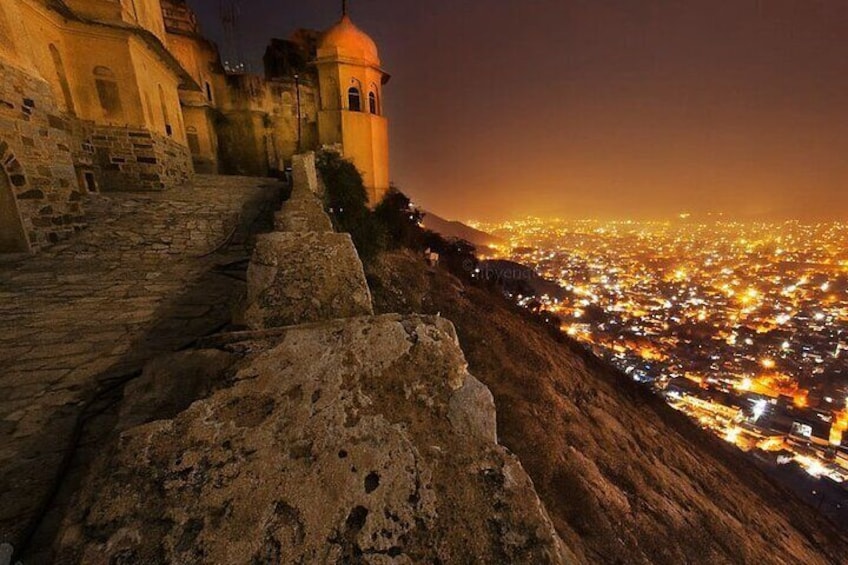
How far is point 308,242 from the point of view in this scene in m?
2.98

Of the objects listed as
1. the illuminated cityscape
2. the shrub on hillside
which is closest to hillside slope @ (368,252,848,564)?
the shrub on hillside

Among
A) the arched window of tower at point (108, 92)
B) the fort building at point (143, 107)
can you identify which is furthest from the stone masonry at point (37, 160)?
the arched window of tower at point (108, 92)

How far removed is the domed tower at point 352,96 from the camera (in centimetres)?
1730

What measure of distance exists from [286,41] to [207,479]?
27719 millimetres

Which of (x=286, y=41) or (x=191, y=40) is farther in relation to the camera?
(x=286, y=41)

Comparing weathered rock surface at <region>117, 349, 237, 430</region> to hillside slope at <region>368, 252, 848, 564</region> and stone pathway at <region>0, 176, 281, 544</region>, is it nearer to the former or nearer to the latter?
stone pathway at <region>0, 176, 281, 544</region>

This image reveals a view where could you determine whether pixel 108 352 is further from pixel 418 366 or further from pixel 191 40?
pixel 191 40

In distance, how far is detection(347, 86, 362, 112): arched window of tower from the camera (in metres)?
17.8

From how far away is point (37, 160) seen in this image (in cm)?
609

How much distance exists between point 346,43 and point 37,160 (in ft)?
50.7

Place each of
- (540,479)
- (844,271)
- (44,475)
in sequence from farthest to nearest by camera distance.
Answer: (844,271) < (540,479) < (44,475)

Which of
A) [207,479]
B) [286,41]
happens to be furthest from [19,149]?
[286,41]

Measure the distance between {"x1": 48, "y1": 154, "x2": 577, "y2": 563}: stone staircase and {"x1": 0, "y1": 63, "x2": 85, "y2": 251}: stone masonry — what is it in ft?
22.5

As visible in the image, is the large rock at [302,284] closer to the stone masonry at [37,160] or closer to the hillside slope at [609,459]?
the hillside slope at [609,459]
